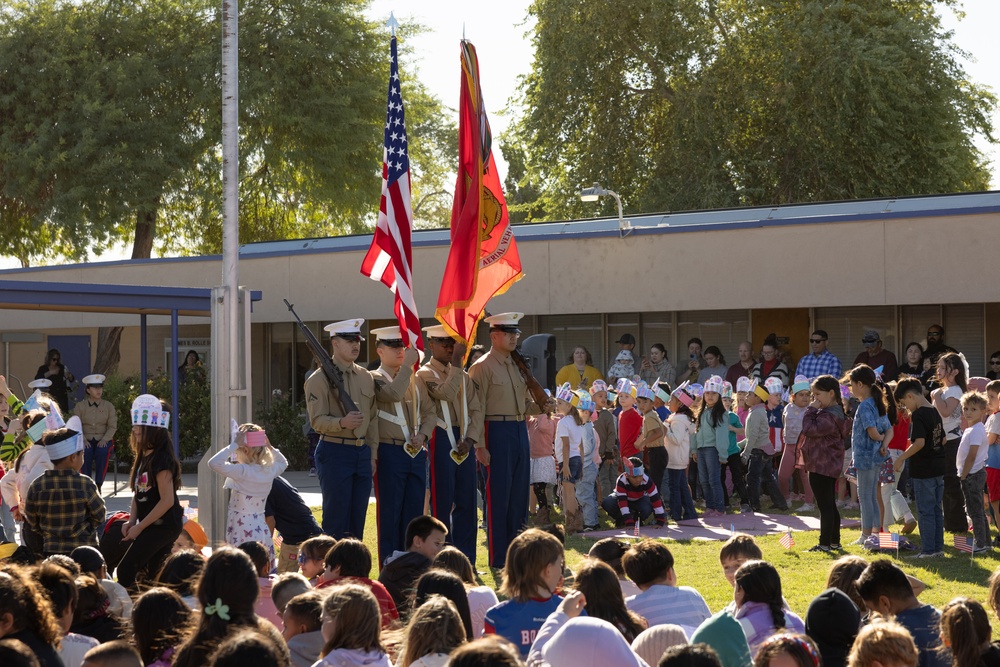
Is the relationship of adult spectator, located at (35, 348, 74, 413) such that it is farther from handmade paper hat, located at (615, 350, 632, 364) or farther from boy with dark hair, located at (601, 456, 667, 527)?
boy with dark hair, located at (601, 456, 667, 527)

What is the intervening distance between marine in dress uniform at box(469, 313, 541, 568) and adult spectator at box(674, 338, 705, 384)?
8969 millimetres

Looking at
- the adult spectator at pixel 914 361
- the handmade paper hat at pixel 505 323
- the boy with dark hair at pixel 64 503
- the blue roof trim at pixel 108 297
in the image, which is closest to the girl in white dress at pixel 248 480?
the boy with dark hair at pixel 64 503

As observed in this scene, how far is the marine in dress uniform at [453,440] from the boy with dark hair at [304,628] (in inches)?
195

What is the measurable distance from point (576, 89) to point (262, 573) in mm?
29278

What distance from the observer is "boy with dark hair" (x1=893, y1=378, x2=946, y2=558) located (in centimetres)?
1123

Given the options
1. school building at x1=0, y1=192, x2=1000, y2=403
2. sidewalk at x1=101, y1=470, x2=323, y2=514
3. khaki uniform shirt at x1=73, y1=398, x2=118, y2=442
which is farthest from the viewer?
school building at x1=0, y1=192, x2=1000, y2=403

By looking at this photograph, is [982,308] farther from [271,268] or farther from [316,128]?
[316,128]

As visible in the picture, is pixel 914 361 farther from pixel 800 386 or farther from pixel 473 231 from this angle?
pixel 473 231

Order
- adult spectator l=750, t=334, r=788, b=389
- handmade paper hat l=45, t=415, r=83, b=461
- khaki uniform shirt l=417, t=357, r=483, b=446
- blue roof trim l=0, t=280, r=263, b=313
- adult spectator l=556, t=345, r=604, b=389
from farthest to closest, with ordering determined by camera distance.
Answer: adult spectator l=556, t=345, r=604, b=389, adult spectator l=750, t=334, r=788, b=389, blue roof trim l=0, t=280, r=263, b=313, khaki uniform shirt l=417, t=357, r=483, b=446, handmade paper hat l=45, t=415, r=83, b=461

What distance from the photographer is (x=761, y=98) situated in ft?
109

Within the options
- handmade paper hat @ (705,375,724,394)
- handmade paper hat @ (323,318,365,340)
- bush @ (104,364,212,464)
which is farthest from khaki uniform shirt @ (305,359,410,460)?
bush @ (104,364,212,464)

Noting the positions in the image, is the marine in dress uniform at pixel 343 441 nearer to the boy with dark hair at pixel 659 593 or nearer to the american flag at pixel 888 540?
the boy with dark hair at pixel 659 593

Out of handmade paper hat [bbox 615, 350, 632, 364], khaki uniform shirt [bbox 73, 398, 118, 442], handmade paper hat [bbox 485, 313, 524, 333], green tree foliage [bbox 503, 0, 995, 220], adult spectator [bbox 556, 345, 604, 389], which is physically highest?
green tree foliage [bbox 503, 0, 995, 220]

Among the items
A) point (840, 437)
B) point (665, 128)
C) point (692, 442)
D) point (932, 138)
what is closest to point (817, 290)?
point (692, 442)
